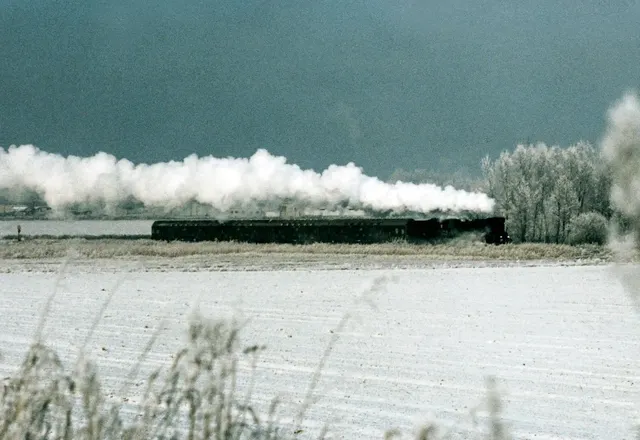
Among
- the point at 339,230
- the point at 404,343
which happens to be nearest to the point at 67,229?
the point at 339,230

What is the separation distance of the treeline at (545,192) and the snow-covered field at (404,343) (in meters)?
58.4

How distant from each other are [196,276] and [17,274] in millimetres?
Result: 7095

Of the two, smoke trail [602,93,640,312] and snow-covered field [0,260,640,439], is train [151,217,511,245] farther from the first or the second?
smoke trail [602,93,640,312]

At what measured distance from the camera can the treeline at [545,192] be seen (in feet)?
265

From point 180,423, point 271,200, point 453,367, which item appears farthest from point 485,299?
point 271,200

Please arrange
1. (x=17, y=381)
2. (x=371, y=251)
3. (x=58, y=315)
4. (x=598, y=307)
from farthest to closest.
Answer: (x=371, y=251) < (x=598, y=307) < (x=58, y=315) < (x=17, y=381)

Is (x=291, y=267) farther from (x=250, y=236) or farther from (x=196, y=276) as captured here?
(x=250, y=236)

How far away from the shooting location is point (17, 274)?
3070 centimetres

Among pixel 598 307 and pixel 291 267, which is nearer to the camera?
pixel 598 307

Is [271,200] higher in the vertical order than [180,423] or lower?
higher

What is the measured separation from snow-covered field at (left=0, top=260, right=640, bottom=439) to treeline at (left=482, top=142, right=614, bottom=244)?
191ft

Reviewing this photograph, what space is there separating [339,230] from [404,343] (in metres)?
45.5

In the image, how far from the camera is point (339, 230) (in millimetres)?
58375

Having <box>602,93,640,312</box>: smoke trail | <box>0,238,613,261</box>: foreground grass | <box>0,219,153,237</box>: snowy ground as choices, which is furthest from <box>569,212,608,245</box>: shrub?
<box>602,93,640,312</box>: smoke trail
